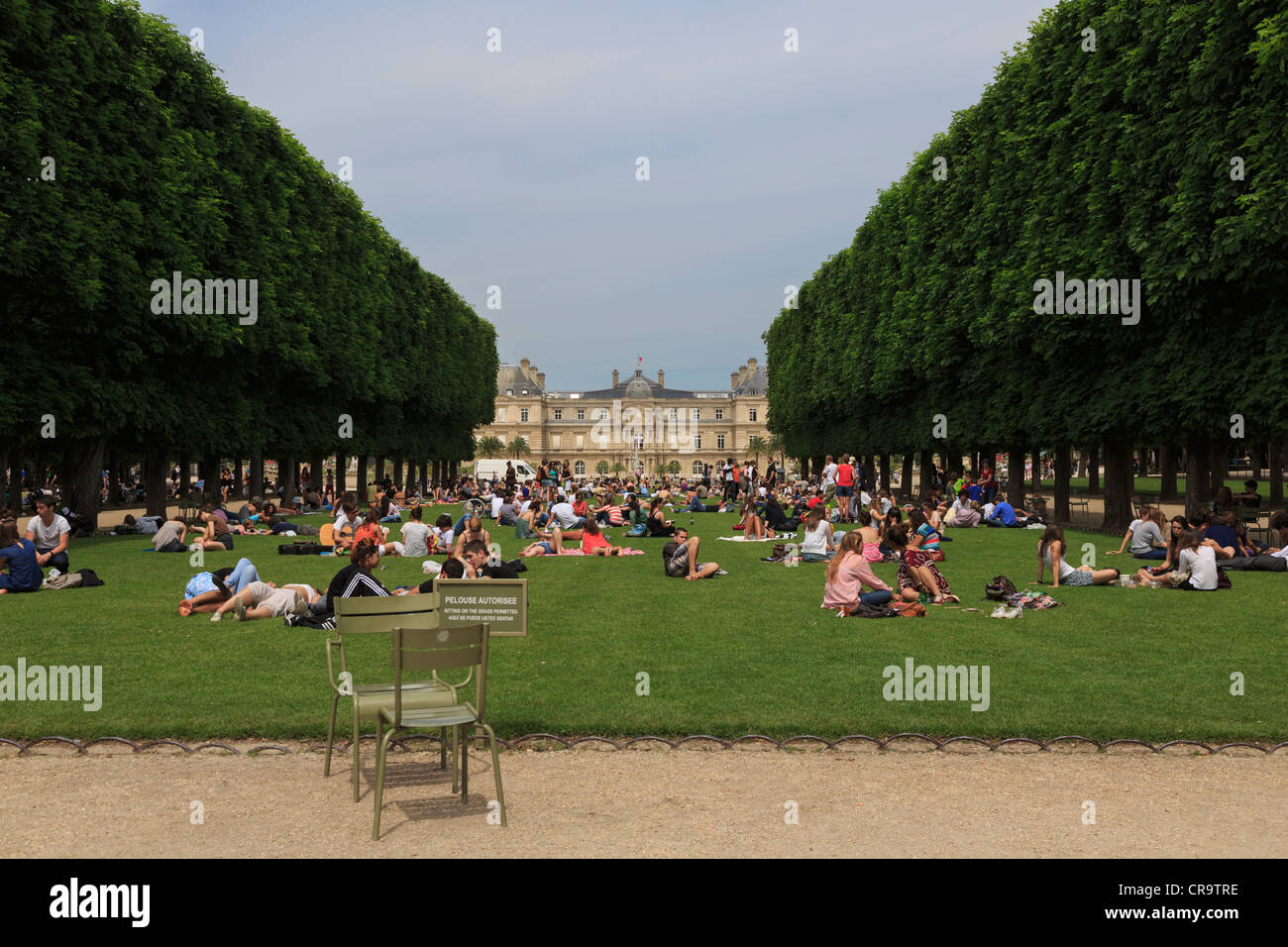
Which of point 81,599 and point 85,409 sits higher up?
point 85,409

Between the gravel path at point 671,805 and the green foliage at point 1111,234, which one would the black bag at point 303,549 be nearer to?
the gravel path at point 671,805

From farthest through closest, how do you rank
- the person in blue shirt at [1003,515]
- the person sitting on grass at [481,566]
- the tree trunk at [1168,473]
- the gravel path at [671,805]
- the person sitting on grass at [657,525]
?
the tree trunk at [1168,473] → the person in blue shirt at [1003,515] → the person sitting on grass at [657,525] → the person sitting on grass at [481,566] → the gravel path at [671,805]

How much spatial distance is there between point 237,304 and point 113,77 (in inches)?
237

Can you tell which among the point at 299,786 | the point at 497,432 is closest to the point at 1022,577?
the point at 299,786

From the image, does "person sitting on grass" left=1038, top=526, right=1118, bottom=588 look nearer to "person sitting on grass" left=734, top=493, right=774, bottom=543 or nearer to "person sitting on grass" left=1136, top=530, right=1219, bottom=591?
"person sitting on grass" left=1136, top=530, right=1219, bottom=591

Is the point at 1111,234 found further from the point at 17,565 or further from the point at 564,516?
the point at 17,565

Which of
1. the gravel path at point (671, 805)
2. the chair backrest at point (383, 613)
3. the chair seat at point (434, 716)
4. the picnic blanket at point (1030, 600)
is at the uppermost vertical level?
the chair backrest at point (383, 613)

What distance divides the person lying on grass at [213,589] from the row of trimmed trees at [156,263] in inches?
376

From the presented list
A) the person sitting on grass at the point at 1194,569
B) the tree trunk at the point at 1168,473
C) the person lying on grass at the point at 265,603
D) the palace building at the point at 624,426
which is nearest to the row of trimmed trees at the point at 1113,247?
the tree trunk at the point at 1168,473

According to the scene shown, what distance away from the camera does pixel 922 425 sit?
107 ft

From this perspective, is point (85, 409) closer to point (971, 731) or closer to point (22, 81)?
point (22, 81)

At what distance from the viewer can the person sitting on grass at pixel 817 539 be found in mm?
16953

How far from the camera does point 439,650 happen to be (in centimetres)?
499

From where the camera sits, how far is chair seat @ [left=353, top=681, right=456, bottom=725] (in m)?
5.50
